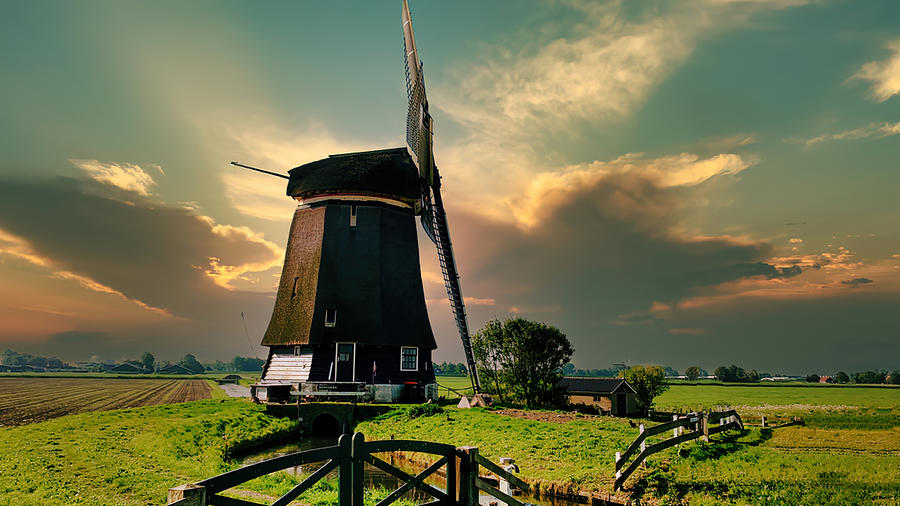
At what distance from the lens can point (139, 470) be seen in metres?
15.9

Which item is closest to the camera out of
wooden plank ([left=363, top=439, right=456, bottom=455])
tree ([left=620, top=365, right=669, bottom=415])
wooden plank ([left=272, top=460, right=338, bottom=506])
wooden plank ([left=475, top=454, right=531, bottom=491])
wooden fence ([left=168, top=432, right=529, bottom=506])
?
wooden fence ([left=168, top=432, right=529, bottom=506])

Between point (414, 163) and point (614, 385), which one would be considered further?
point (614, 385)


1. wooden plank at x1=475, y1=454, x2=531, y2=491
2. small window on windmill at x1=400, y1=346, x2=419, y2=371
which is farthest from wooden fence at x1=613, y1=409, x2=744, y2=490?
small window on windmill at x1=400, y1=346, x2=419, y2=371

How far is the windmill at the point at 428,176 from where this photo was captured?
40.2 m

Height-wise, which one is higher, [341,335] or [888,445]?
[341,335]

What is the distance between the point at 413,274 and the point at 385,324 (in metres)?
4.66

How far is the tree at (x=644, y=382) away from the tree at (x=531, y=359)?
11.9 m

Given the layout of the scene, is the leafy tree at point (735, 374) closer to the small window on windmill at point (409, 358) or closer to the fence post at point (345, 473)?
the small window on windmill at point (409, 358)

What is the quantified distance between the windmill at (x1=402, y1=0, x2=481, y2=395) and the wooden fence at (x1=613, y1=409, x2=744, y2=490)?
18.5 metres

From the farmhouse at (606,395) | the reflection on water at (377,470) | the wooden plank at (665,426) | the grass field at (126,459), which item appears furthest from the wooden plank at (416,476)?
the farmhouse at (606,395)

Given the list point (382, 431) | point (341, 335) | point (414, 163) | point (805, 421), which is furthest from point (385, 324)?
point (805, 421)

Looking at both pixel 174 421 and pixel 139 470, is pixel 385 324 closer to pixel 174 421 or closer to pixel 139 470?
pixel 174 421

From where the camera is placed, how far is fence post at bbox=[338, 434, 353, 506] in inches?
288

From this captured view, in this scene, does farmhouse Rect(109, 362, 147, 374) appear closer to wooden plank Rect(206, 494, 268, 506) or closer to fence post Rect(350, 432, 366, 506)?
fence post Rect(350, 432, 366, 506)
